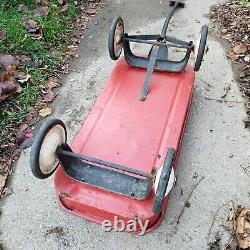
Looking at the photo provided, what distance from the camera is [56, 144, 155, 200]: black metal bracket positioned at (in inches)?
80.0

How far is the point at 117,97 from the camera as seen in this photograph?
2543 mm

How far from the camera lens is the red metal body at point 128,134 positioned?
6.80ft

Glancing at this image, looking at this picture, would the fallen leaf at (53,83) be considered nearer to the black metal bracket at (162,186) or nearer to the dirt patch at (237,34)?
the dirt patch at (237,34)

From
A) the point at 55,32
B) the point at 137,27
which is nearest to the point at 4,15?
the point at 55,32

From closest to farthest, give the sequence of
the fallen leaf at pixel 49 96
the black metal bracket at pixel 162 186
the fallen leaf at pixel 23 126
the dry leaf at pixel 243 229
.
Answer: the black metal bracket at pixel 162 186
the dry leaf at pixel 243 229
the fallen leaf at pixel 23 126
the fallen leaf at pixel 49 96

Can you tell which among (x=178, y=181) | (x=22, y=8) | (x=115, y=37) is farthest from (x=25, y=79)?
(x=178, y=181)

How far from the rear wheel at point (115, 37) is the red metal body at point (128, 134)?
0.15 metres

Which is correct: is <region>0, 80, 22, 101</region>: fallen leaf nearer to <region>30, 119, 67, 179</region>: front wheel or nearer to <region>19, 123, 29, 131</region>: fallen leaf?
<region>19, 123, 29, 131</region>: fallen leaf

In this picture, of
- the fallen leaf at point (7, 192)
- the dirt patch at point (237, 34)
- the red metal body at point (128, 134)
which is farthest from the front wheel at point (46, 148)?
the dirt patch at point (237, 34)

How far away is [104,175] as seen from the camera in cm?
212

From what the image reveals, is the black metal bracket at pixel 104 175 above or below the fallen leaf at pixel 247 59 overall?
above

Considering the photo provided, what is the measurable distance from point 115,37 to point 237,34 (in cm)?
139

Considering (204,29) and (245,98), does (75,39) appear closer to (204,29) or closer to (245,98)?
(204,29)

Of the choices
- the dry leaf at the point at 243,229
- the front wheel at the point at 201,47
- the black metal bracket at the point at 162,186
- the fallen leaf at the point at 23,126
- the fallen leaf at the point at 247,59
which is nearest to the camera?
the black metal bracket at the point at 162,186
